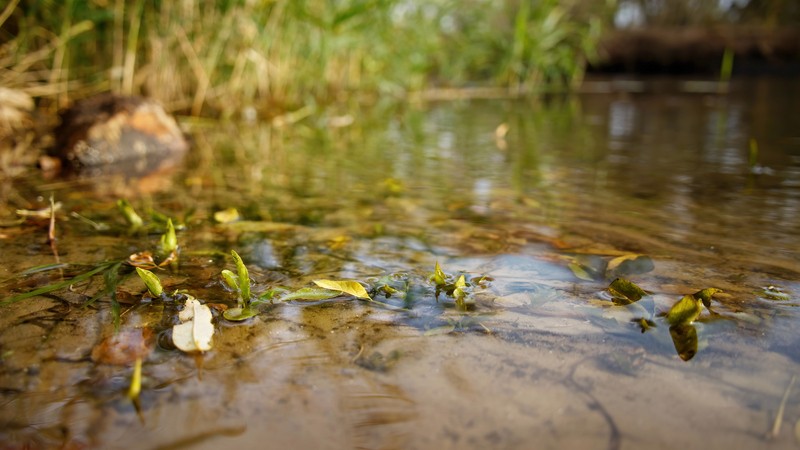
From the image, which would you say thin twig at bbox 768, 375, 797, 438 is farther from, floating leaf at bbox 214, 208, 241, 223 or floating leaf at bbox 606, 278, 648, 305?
floating leaf at bbox 214, 208, 241, 223

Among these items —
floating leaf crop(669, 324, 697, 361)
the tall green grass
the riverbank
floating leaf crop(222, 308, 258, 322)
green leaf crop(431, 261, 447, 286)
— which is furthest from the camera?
the riverbank

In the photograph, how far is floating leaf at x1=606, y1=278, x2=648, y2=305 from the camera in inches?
33.4

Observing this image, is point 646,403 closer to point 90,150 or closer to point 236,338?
point 236,338

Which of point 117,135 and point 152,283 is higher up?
point 117,135

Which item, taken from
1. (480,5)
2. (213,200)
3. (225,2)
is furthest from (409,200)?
(480,5)

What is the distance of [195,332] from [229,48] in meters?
3.36

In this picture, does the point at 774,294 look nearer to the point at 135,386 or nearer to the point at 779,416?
the point at 779,416

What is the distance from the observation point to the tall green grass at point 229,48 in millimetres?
2939

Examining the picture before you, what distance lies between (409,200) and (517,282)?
68 centimetres

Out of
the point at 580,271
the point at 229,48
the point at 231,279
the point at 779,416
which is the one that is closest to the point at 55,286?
the point at 231,279

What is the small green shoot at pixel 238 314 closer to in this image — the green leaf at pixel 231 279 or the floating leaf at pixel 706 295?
the green leaf at pixel 231 279

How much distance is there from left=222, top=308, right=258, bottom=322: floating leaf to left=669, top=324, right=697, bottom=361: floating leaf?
0.59 m

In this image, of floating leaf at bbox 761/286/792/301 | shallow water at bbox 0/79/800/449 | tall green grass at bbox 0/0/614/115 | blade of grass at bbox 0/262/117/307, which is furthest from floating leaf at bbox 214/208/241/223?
tall green grass at bbox 0/0/614/115

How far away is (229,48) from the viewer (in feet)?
12.1
